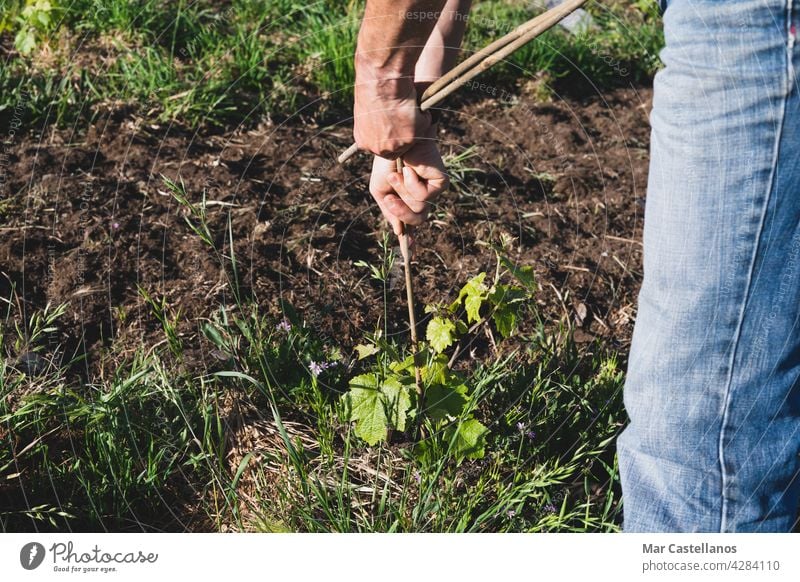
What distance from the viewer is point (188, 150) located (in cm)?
Result: 266

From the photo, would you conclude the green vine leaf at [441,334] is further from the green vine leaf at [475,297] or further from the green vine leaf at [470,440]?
the green vine leaf at [470,440]

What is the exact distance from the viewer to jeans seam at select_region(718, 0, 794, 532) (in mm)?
1256

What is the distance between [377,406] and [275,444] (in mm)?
344

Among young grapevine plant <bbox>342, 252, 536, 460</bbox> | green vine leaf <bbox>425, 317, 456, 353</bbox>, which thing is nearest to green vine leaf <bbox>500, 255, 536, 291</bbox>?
young grapevine plant <bbox>342, 252, 536, 460</bbox>

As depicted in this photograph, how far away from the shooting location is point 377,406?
1729 mm

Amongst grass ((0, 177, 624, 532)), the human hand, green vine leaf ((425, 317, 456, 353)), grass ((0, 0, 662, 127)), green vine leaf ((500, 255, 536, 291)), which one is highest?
grass ((0, 0, 662, 127))

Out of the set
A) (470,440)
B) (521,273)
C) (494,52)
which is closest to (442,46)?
(494,52)

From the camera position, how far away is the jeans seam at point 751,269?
1.26 m

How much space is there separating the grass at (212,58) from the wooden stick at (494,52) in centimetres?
117

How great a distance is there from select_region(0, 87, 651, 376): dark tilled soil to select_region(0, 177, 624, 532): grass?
140mm

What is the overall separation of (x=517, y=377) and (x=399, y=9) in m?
0.94

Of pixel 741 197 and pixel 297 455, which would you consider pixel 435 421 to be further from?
pixel 741 197
